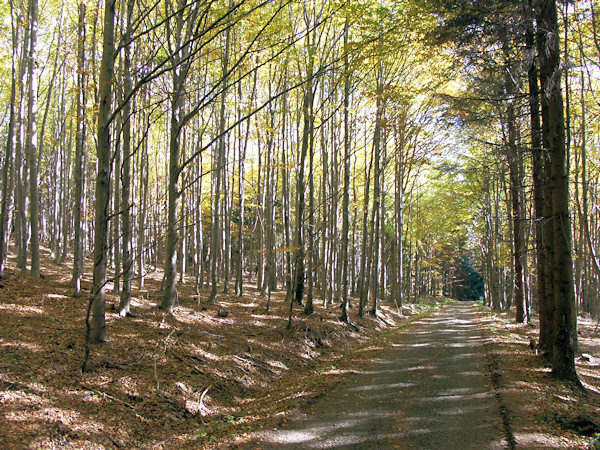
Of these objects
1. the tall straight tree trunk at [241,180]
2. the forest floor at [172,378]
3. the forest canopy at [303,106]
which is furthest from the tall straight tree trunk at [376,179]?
the forest floor at [172,378]

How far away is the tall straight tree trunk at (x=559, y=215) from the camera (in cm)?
656

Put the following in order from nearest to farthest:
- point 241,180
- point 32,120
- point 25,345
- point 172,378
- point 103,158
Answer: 1. point 103,158
2. point 25,345
3. point 172,378
4. point 32,120
5. point 241,180

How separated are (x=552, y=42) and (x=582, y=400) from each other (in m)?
6.21

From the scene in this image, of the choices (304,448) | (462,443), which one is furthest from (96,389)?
(462,443)

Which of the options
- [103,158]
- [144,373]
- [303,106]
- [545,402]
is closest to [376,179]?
[303,106]

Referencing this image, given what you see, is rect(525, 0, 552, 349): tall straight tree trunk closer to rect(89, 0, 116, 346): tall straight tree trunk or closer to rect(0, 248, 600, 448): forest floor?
rect(0, 248, 600, 448): forest floor

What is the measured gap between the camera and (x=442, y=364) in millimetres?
8648

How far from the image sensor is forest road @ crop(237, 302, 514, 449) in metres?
4.52

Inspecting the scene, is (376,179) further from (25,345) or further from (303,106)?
(25,345)

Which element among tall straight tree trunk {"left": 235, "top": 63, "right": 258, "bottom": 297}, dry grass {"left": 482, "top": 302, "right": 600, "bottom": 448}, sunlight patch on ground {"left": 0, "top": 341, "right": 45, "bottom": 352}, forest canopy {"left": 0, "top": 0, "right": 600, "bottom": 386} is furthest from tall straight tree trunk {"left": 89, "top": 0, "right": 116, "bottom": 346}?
tall straight tree trunk {"left": 235, "top": 63, "right": 258, "bottom": 297}

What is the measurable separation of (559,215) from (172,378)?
7.36 m

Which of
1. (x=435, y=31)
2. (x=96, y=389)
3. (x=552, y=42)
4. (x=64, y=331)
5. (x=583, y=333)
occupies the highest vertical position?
(x=435, y=31)

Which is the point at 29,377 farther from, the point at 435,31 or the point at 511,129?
the point at 511,129

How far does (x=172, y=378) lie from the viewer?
6078 mm
